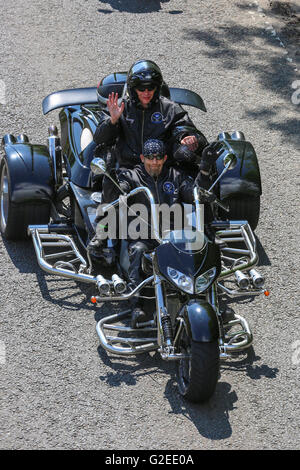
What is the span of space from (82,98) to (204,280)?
3121 mm

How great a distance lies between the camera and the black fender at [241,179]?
7.29 metres

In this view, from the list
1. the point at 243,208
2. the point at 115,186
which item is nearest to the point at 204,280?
the point at 115,186

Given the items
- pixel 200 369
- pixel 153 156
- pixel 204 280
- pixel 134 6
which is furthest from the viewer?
pixel 134 6

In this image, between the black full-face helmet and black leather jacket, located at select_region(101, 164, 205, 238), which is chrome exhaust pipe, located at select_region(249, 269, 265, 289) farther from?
the black full-face helmet

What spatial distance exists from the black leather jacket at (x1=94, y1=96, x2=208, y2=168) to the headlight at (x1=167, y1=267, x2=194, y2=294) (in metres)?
1.55

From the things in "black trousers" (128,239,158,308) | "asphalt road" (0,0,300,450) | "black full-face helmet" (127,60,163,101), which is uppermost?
"black full-face helmet" (127,60,163,101)

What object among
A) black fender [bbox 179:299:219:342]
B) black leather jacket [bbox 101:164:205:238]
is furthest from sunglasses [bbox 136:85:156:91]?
black fender [bbox 179:299:219:342]

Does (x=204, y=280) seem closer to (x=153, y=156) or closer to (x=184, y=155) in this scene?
(x=153, y=156)

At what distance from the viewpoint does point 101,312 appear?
6.60m

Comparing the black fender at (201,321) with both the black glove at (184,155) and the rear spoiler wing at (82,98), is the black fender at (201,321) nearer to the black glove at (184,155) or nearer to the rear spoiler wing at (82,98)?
the black glove at (184,155)

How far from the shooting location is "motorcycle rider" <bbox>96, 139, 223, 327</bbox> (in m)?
6.25

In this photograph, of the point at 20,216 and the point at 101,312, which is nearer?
the point at 101,312

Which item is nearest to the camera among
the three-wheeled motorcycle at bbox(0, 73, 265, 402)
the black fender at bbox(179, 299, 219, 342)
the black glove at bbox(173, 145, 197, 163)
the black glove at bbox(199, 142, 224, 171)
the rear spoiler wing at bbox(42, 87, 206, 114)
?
the black fender at bbox(179, 299, 219, 342)

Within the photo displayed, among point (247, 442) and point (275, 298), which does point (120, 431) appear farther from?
point (275, 298)
